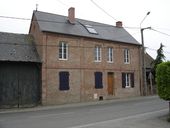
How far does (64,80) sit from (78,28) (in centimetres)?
594

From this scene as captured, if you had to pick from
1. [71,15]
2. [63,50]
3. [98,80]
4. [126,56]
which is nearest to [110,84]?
[98,80]

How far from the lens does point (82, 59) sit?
29.6 metres

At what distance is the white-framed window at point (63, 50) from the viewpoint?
28203mm

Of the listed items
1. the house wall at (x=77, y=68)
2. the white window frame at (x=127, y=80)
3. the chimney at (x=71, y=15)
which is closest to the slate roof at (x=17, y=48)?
the house wall at (x=77, y=68)

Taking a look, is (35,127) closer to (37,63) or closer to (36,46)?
(37,63)

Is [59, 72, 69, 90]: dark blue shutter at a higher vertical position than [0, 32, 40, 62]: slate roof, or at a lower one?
lower

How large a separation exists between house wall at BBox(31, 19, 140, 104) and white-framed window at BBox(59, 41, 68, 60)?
30 centimetres

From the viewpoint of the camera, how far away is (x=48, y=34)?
89.7ft

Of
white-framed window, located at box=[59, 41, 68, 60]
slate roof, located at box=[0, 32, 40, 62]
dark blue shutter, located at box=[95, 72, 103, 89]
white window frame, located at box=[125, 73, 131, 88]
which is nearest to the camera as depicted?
slate roof, located at box=[0, 32, 40, 62]

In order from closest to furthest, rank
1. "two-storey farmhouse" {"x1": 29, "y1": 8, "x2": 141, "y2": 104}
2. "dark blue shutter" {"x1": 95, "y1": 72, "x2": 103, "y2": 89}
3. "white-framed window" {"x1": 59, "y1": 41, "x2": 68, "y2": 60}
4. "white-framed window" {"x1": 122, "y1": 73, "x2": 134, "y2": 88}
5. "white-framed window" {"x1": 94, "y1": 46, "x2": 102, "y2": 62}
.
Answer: "two-storey farmhouse" {"x1": 29, "y1": 8, "x2": 141, "y2": 104}, "white-framed window" {"x1": 59, "y1": 41, "x2": 68, "y2": 60}, "dark blue shutter" {"x1": 95, "y1": 72, "x2": 103, "y2": 89}, "white-framed window" {"x1": 94, "y1": 46, "x2": 102, "y2": 62}, "white-framed window" {"x1": 122, "y1": 73, "x2": 134, "y2": 88}

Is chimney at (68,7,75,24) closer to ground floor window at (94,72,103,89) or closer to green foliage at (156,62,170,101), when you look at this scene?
ground floor window at (94,72,103,89)

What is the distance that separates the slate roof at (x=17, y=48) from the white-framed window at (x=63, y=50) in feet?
7.09

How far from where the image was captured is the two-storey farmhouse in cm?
2726

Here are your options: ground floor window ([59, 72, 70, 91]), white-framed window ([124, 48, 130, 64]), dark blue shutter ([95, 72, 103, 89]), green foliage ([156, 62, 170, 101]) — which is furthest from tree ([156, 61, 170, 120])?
white-framed window ([124, 48, 130, 64])
